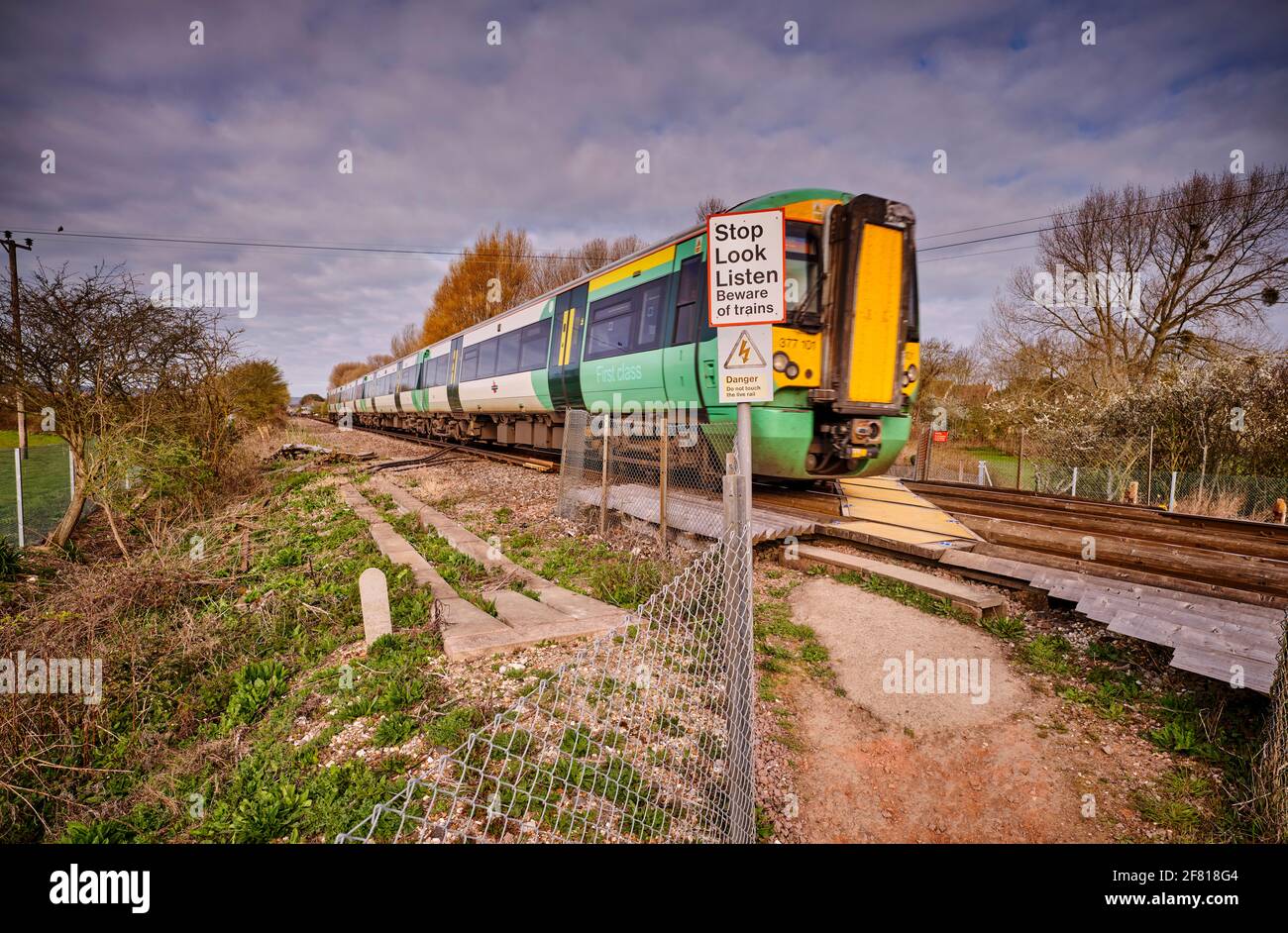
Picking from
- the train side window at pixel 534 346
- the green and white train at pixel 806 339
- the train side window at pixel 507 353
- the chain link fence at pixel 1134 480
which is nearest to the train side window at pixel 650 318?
the green and white train at pixel 806 339

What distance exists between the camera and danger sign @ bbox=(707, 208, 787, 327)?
255 centimetres

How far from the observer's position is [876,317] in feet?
21.5

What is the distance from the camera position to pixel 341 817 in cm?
268

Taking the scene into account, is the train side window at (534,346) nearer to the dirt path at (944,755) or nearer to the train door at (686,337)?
the train door at (686,337)

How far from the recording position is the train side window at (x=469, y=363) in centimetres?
1568

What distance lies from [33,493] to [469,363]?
930 cm

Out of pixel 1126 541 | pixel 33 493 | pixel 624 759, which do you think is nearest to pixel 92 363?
pixel 33 493

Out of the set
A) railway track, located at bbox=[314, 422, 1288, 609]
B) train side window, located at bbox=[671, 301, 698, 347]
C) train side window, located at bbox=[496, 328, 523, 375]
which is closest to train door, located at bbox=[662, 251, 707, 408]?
train side window, located at bbox=[671, 301, 698, 347]

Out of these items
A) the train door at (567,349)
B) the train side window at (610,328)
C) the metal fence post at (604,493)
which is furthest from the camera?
the train door at (567,349)

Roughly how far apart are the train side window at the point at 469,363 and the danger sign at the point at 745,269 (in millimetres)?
13800

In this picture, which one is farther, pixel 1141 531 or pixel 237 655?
pixel 1141 531
